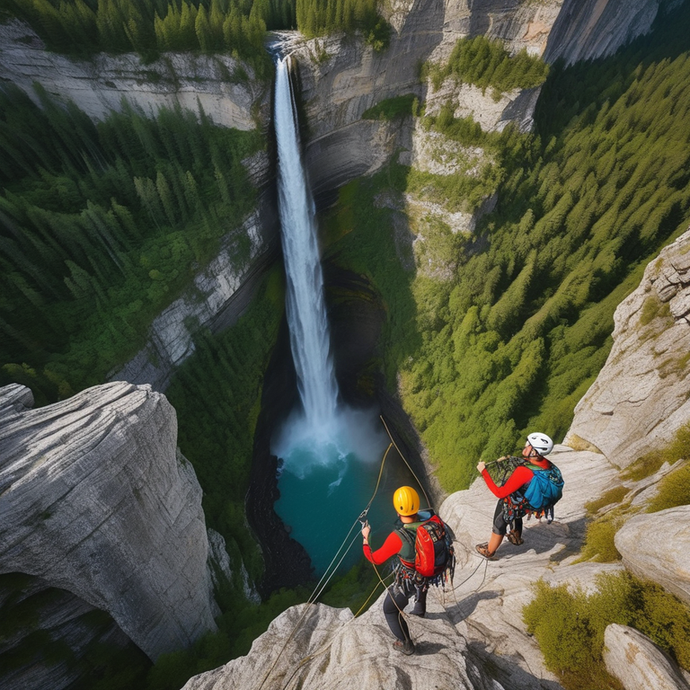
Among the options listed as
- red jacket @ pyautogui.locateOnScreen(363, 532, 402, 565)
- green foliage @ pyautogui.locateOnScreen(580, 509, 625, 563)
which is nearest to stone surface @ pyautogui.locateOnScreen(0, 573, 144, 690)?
red jacket @ pyautogui.locateOnScreen(363, 532, 402, 565)

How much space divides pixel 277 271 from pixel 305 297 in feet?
10.2

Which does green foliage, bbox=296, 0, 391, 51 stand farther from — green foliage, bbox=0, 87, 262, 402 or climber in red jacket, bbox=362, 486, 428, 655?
climber in red jacket, bbox=362, 486, 428, 655

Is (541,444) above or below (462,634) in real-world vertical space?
above

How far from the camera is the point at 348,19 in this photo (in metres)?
22.9

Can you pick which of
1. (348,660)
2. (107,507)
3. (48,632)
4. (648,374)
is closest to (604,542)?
(348,660)

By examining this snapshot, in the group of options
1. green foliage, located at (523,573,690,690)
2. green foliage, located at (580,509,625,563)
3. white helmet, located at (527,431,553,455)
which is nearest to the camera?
green foliage, located at (523,573,690,690)

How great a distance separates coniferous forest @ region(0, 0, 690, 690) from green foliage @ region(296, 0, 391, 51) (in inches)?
4.8

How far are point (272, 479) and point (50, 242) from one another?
1910cm

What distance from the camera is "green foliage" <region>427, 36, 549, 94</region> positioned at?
22078 millimetres

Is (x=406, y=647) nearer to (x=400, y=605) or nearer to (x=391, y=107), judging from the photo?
Answer: (x=400, y=605)

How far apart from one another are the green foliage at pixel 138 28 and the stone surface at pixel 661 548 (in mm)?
28035

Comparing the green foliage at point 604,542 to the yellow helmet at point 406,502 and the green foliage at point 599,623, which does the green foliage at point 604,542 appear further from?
the yellow helmet at point 406,502

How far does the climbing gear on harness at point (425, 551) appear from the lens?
5.83 meters

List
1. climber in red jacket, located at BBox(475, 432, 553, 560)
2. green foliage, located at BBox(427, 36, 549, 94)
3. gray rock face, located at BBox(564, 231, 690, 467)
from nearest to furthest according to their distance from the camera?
climber in red jacket, located at BBox(475, 432, 553, 560), gray rock face, located at BBox(564, 231, 690, 467), green foliage, located at BBox(427, 36, 549, 94)
